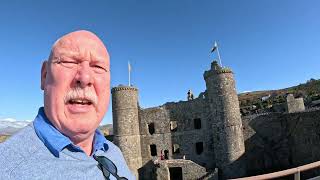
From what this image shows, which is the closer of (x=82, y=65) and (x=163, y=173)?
(x=82, y=65)

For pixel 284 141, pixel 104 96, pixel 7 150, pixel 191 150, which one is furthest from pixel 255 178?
pixel 191 150

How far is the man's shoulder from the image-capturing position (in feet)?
5.52

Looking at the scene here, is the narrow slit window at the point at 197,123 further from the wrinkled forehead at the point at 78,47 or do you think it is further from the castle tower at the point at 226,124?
the wrinkled forehead at the point at 78,47

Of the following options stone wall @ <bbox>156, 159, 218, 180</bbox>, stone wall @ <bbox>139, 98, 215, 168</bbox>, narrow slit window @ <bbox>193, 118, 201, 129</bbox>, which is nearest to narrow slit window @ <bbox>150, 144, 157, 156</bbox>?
stone wall @ <bbox>139, 98, 215, 168</bbox>

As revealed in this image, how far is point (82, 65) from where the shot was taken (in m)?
2.05

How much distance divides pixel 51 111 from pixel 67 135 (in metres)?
0.18

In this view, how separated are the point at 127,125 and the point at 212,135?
7865 millimetres

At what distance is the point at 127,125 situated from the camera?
30.5 metres

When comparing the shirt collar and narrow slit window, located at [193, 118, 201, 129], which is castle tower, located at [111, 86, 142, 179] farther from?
the shirt collar

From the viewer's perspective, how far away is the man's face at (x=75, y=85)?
1935 millimetres

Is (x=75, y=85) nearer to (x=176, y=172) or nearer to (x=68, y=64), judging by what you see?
(x=68, y=64)

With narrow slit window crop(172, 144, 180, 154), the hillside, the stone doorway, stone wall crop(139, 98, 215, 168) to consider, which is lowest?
the stone doorway

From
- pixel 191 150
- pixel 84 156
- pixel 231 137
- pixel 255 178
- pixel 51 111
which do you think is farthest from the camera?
pixel 191 150

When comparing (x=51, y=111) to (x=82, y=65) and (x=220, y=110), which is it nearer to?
(x=82, y=65)
